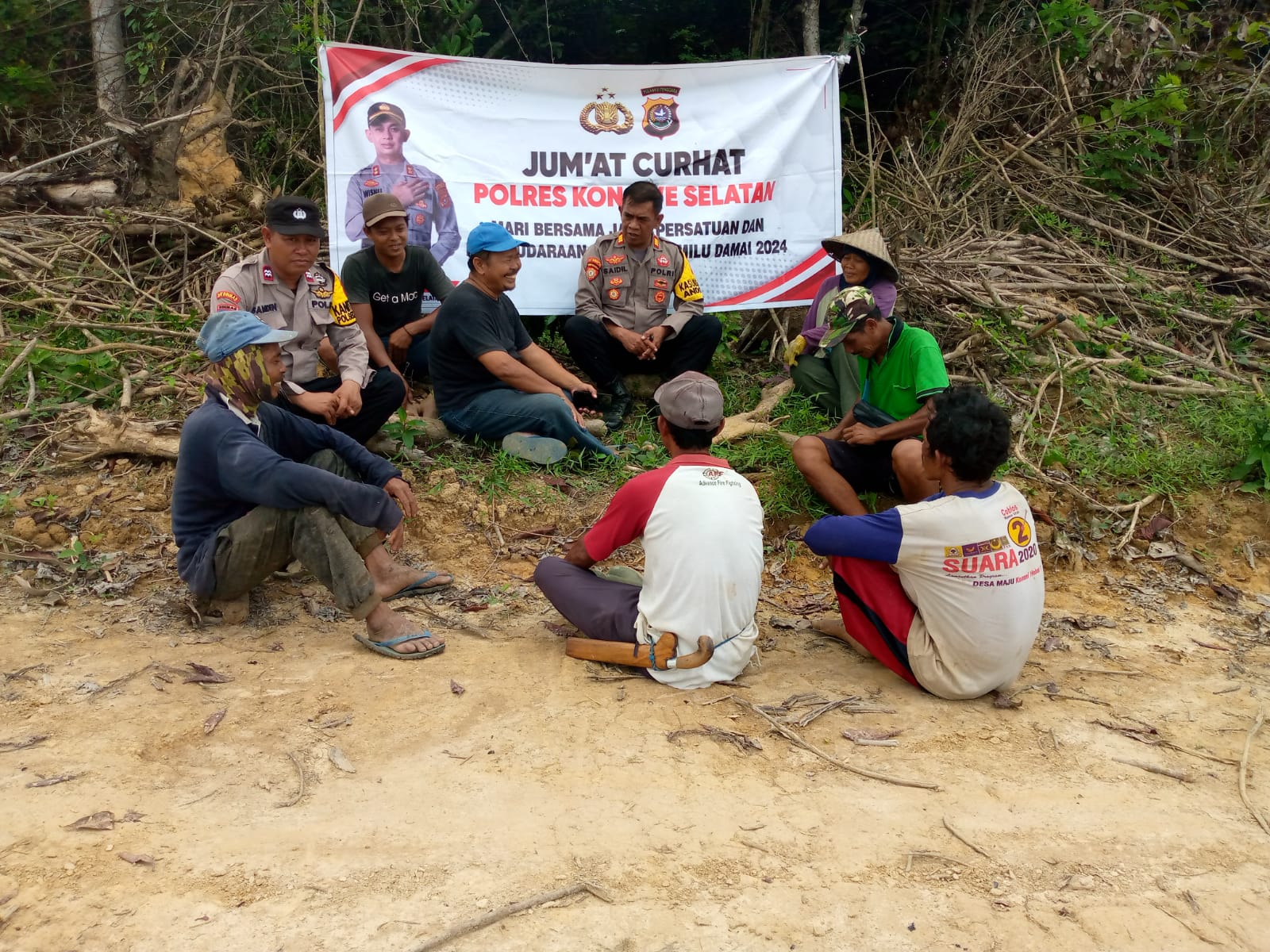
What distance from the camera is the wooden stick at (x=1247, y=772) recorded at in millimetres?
2938

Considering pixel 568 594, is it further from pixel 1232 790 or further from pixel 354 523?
pixel 1232 790

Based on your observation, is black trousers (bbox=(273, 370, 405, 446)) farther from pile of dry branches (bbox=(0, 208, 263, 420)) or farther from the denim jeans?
pile of dry branches (bbox=(0, 208, 263, 420))

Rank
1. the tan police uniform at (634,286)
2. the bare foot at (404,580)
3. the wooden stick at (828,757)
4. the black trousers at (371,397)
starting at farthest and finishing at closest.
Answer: the tan police uniform at (634,286), the black trousers at (371,397), the bare foot at (404,580), the wooden stick at (828,757)

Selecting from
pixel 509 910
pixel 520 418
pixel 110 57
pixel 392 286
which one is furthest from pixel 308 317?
pixel 110 57

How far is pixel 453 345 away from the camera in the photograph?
17.8ft

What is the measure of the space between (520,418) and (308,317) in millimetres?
1156

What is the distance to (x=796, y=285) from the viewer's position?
6.52 meters

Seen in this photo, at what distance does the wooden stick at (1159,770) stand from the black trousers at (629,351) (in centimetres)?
345

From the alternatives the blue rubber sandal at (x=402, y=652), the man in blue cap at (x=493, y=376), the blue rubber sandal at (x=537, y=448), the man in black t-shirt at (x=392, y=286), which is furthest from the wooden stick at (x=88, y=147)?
the blue rubber sandal at (x=402, y=652)

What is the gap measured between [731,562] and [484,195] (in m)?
3.71

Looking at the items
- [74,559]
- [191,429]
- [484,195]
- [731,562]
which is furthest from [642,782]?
[484,195]

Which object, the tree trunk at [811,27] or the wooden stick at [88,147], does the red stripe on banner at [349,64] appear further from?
the tree trunk at [811,27]

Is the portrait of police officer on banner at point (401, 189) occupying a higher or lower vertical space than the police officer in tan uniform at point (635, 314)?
higher

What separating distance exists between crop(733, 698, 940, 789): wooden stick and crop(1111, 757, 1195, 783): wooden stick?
2.25 feet
